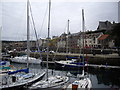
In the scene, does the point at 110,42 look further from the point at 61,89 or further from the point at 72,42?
the point at 61,89

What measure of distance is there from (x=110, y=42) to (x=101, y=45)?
3663 millimetres

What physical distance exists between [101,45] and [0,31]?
39.6 meters

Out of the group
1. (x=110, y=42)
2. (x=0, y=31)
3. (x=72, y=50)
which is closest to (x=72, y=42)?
(x=72, y=50)

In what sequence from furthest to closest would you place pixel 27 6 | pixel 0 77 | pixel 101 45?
1. pixel 101 45
2. pixel 27 6
3. pixel 0 77

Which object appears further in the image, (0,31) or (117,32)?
(117,32)

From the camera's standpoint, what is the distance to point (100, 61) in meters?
28.6

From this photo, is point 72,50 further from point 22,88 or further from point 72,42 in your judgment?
point 22,88

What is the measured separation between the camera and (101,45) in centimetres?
4850

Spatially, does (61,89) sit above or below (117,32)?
below

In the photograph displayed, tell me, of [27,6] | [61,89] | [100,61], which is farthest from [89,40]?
[61,89]

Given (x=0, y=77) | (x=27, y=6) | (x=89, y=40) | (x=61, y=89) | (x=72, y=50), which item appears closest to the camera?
(x=61, y=89)

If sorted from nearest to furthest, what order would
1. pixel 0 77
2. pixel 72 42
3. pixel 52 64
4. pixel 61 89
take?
1. pixel 61 89
2. pixel 0 77
3. pixel 52 64
4. pixel 72 42

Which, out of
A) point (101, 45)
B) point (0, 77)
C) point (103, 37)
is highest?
point (103, 37)

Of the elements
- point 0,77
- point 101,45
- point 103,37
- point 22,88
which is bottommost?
point 22,88
